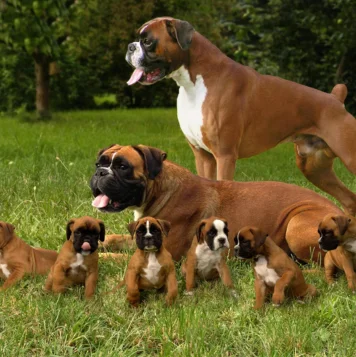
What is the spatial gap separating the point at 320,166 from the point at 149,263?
2.89 meters

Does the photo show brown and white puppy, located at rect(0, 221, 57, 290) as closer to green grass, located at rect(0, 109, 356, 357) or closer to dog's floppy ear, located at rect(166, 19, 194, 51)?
green grass, located at rect(0, 109, 356, 357)

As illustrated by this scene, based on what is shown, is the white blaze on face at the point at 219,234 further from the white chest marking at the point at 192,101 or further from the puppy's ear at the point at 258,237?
the white chest marking at the point at 192,101

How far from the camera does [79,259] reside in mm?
4309

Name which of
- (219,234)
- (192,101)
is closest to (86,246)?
(219,234)

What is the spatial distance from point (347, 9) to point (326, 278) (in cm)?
957

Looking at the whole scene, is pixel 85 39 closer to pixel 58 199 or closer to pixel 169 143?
pixel 169 143

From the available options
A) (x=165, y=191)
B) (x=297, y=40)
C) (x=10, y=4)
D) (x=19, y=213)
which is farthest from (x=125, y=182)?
(x=297, y=40)

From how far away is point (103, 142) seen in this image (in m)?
12.0

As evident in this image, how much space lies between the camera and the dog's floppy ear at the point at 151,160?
4688 mm

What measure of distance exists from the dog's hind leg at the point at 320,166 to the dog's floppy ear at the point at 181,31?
1426 mm

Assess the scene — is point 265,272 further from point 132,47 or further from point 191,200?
point 132,47

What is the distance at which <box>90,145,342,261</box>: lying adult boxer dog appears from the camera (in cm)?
466

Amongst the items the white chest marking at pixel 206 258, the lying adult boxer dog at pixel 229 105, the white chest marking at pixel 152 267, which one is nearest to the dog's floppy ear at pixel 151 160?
the white chest marking at pixel 206 258

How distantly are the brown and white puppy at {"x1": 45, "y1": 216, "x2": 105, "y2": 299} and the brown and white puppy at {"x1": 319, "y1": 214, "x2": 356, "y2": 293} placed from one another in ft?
4.60
